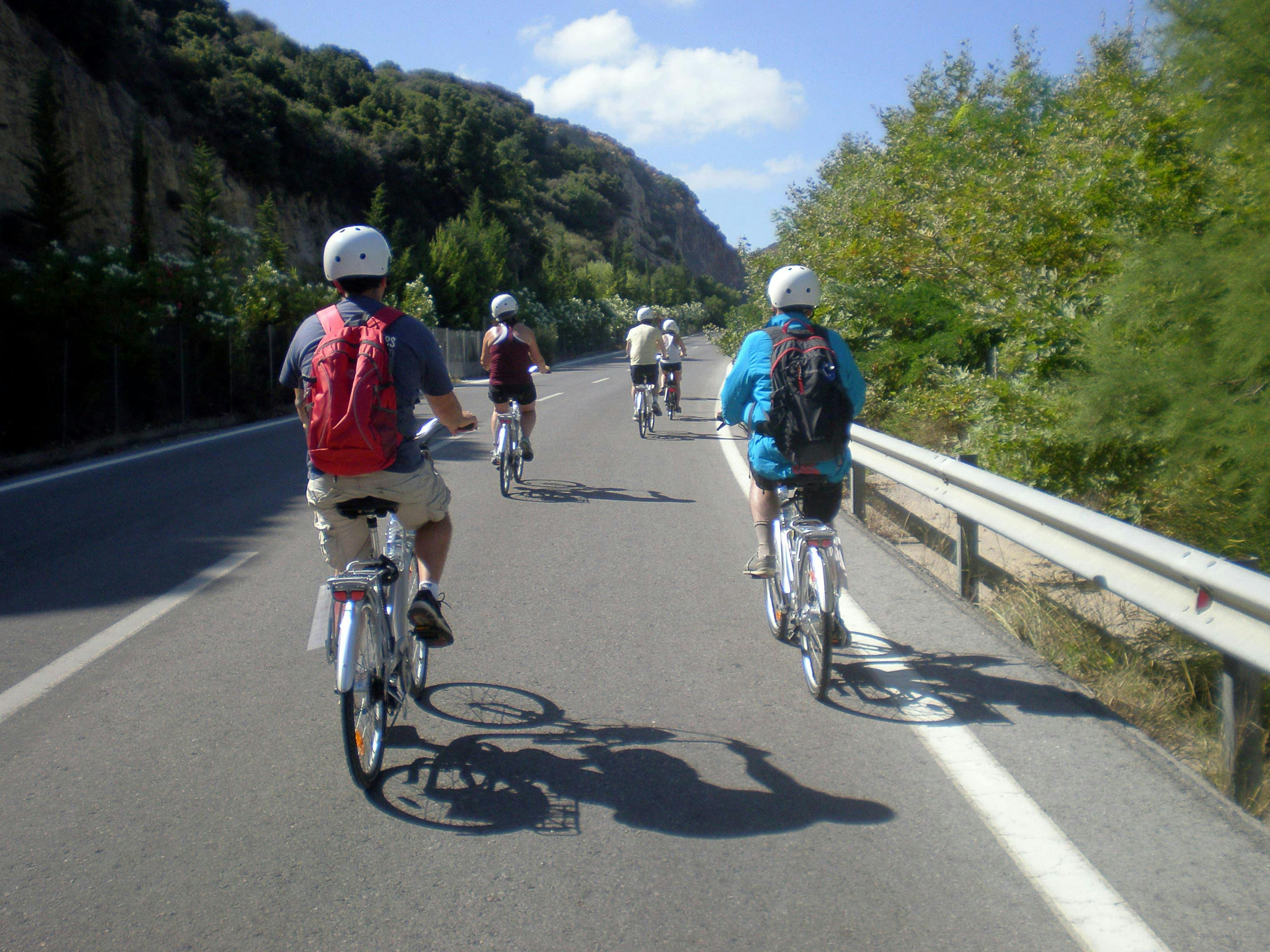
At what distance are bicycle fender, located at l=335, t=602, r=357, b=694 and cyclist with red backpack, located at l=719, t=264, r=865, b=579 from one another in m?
2.12

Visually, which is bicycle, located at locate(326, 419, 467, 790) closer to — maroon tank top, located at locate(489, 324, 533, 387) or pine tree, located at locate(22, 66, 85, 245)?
maroon tank top, located at locate(489, 324, 533, 387)

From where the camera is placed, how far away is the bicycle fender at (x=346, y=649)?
12.3 feet

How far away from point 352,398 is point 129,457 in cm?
1078

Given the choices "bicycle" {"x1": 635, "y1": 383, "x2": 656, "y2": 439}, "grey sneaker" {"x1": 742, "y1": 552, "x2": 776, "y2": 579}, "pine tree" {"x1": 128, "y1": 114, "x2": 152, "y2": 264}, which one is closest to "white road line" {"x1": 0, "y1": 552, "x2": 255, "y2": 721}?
"grey sneaker" {"x1": 742, "y1": 552, "x2": 776, "y2": 579}

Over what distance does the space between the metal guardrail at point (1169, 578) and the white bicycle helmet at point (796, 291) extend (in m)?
1.49

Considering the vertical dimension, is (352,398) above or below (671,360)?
below

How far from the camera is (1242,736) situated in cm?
394

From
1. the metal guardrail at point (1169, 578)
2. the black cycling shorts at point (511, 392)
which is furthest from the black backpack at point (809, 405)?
the black cycling shorts at point (511, 392)

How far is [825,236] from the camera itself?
15977mm

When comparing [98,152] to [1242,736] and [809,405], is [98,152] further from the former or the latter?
[1242,736]

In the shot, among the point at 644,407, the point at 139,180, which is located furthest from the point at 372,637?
the point at 139,180

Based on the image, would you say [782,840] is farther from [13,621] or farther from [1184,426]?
[13,621]

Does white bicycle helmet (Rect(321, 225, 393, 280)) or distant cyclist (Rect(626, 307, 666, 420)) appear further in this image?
distant cyclist (Rect(626, 307, 666, 420))

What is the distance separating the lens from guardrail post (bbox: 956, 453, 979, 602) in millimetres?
6574
